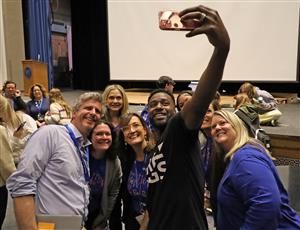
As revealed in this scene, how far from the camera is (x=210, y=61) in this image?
1.27 metres

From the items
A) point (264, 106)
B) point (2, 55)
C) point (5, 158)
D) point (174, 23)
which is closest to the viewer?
point (174, 23)

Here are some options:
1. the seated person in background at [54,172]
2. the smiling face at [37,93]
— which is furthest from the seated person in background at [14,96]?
the seated person in background at [54,172]

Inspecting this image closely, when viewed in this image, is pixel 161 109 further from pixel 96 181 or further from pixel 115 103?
pixel 115 103

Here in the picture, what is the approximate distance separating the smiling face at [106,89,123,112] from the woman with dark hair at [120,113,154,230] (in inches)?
38.3

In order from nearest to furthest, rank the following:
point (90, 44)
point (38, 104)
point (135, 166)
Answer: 1. point (135, 166)
2. point (38, 104)
3. point (90, 44)

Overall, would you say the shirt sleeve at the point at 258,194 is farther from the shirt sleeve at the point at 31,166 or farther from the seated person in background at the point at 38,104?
the seated person in background at the point at 38,104

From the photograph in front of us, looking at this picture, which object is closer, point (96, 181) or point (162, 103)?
point (162, 103)

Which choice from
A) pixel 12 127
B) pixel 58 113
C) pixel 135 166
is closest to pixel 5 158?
pixel 12 127

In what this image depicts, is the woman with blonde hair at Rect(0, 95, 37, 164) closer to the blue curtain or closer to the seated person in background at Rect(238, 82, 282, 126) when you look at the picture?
the seated person in background at Rect(238, 82, 282, 126)

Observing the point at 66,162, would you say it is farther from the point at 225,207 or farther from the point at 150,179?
the point at 225,207

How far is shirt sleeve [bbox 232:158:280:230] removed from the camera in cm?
143

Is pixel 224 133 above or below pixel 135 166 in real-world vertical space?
above

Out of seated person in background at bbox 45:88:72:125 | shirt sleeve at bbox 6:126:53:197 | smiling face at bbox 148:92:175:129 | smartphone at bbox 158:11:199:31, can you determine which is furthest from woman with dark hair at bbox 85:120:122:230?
seated person in background at bbox 45:88:72:125

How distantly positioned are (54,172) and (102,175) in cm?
64
